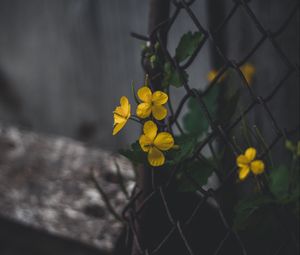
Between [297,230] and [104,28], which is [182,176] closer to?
[297,230]

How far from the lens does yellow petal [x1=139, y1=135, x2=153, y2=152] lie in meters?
0.83

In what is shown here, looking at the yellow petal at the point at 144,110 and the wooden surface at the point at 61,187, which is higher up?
the yellow petal at the point at 144,110

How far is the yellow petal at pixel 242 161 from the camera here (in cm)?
87

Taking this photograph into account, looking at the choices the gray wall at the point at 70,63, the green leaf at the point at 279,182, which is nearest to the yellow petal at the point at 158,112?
the green leaf at the point at 279,182

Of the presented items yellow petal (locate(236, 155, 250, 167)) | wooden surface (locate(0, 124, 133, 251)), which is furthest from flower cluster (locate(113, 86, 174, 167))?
wooden surface (locate(0, 124, 133, 251))

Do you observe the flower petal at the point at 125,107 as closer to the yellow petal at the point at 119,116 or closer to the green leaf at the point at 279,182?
the yellow petal at the point at 119,116

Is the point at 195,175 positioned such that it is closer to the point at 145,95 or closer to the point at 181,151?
the point at 181,151

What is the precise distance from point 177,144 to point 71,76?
5.45 feet

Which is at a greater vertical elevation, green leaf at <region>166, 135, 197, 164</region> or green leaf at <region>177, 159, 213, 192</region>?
green leaf at <region>166, 135, 197, 164</region>

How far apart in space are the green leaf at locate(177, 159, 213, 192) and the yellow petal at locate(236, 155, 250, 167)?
67 millimetres

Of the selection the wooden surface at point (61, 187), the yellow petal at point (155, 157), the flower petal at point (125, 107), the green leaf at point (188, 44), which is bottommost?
the wooden surface at point (61, 187)

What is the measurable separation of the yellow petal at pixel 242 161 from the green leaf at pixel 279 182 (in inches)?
3.5

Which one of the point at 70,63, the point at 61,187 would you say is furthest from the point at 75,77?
the point at 61,187

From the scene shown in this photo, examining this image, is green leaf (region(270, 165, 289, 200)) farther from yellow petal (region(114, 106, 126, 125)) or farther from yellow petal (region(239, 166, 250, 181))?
yellow petal (region(114, 106, 126, 125))
